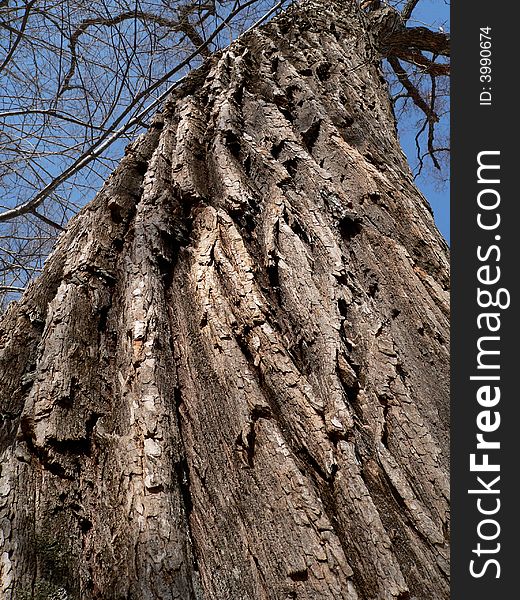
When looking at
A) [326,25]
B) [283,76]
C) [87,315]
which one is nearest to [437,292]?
[87,315]

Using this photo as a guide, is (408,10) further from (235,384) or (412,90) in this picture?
(235,384)

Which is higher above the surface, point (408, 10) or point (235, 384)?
point (408, 10)

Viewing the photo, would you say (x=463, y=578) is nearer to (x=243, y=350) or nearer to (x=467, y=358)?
(x=467, y=358)

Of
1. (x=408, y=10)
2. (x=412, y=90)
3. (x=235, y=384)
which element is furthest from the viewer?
(x=412, y=90)

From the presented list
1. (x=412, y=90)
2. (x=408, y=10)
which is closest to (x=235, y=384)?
(x=408, y=10)

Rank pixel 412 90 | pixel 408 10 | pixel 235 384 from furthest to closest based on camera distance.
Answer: pixel 412 90
pixel 408 10
pixel 235 384

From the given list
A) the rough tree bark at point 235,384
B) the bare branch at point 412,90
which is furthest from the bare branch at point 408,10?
the rough tree bark at point 235,384

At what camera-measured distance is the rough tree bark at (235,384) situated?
1.01 m

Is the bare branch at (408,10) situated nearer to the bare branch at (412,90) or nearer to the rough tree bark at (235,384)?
the bare branch at (412,90)

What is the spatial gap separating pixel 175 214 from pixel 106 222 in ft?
0.72

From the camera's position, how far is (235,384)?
1269mm

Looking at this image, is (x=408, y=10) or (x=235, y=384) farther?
(x=408, y=10)

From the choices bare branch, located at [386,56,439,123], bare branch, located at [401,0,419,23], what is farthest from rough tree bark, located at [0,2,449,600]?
bare branch, located at [386,56,439,123]

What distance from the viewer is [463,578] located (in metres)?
1.02
